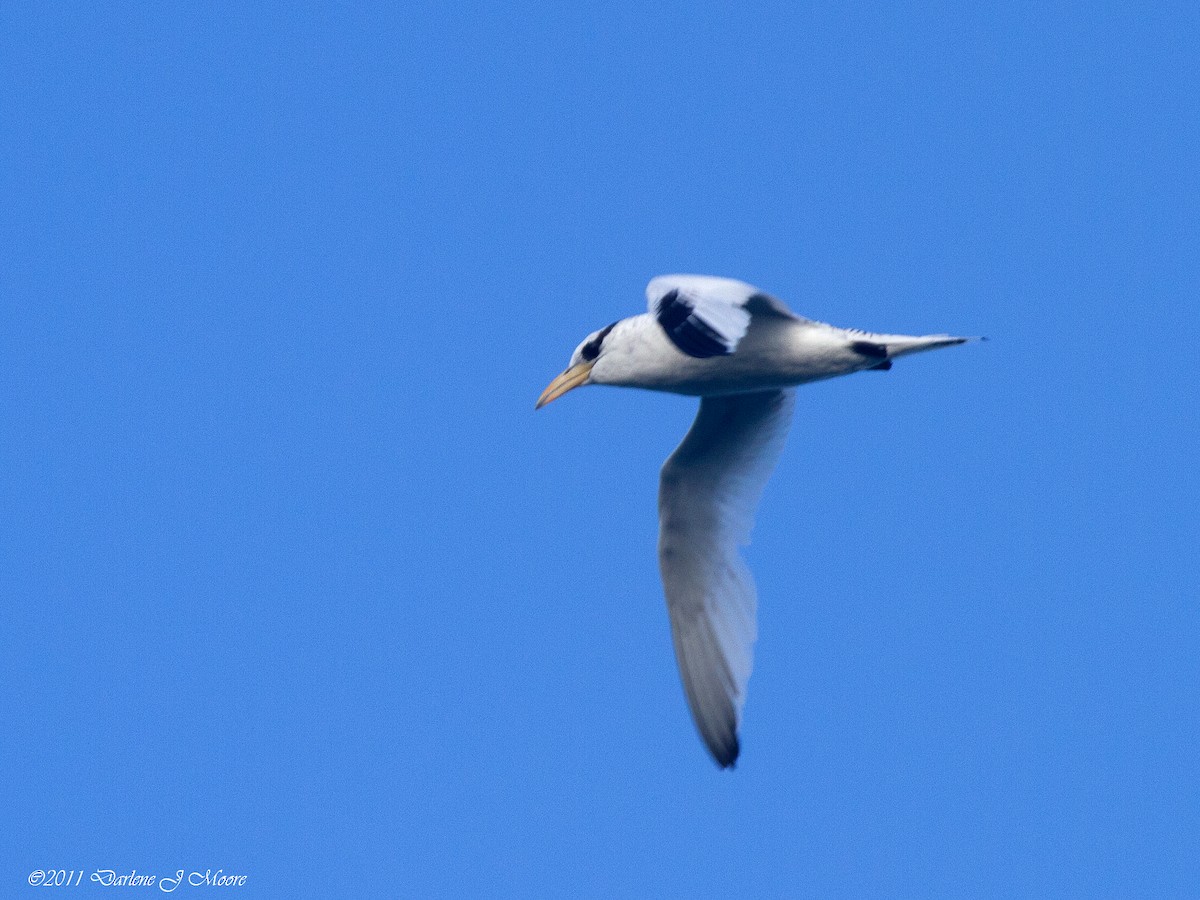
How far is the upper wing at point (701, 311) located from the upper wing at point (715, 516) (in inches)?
175

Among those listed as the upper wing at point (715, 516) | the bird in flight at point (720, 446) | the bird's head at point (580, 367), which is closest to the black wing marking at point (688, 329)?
the bird in flight at point (720, 446)

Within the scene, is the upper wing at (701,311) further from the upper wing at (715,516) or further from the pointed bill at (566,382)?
the upper wing at (715,516)

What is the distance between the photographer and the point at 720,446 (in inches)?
677

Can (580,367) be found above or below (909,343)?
above

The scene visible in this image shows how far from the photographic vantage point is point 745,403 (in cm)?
1697

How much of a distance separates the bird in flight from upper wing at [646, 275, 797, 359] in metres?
0.95

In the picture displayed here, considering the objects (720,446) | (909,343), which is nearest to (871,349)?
(909,343)

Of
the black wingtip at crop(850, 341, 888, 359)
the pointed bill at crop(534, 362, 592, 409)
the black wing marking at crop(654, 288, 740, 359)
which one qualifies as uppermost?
the pointed bill at crop(534, 362, 592, 409)

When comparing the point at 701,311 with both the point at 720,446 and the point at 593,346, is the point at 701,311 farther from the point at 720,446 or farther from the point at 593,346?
the point at 720,446

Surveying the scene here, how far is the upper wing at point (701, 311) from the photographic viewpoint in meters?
12.2

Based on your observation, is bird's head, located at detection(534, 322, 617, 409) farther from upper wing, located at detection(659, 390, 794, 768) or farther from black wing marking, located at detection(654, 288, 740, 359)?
black wing marking, located at detection(654, 288, 740, 359)

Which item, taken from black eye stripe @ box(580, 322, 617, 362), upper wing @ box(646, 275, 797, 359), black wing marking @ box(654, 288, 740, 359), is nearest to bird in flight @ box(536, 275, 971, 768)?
black eye stripe @ box(580, 322, 617, 362)

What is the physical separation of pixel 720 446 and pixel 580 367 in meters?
1.96

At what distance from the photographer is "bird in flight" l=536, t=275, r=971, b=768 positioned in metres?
14.7
